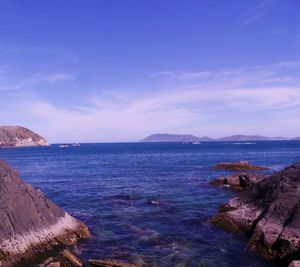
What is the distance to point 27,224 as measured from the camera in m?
20.9

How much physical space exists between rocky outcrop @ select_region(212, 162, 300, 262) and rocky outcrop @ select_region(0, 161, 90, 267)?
10.9m

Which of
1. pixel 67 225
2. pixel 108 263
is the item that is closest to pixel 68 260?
pixel 108 263

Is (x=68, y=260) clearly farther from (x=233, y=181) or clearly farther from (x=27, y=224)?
(x=233, y=181)

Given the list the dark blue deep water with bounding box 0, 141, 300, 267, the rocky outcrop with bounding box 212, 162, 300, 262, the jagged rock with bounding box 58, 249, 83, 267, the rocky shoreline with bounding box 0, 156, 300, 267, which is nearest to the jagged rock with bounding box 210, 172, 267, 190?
the dark blue deep water with bounding box 0, 141, 300, 267

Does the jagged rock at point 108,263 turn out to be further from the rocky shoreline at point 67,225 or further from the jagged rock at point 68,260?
the jagged rock at point 68,260

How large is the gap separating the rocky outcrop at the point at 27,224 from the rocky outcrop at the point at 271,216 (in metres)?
10.9

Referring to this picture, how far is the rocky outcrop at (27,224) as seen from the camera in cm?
1931

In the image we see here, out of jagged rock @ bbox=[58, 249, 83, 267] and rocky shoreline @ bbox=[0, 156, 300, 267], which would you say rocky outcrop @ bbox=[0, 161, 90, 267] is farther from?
jagged rock @ bbox=[58, 249, 83, 267]

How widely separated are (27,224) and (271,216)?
14.9m

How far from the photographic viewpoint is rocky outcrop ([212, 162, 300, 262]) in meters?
20.6

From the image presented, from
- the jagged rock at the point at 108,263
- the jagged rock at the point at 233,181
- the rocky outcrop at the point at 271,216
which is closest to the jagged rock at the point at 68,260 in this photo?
the jagged rock at the point at 108,263

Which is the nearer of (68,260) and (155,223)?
(68,260)

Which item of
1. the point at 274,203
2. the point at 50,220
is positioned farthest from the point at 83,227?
the point at 274,203

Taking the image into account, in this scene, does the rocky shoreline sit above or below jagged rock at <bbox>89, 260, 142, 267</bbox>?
above
